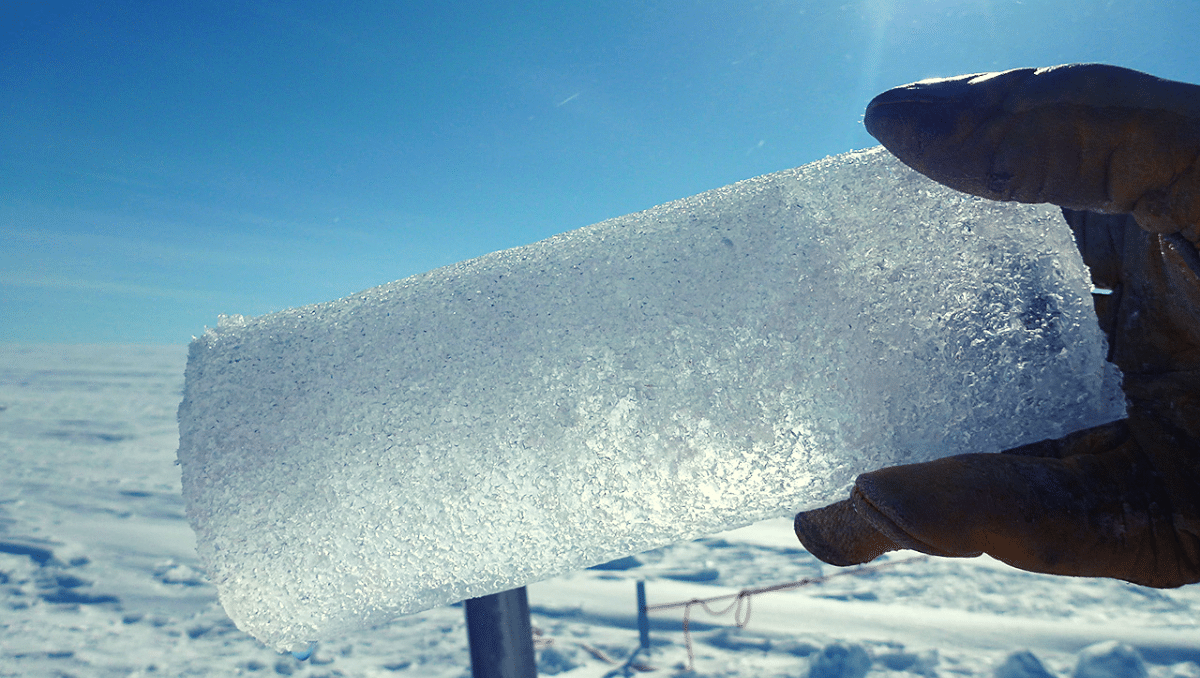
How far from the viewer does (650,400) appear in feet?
2.90

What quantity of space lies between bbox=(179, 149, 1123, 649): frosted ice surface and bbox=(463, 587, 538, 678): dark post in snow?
62 centimetres

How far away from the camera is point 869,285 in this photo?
0.89 metres

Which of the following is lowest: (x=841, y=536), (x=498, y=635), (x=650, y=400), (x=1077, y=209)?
(x=498, y=635)

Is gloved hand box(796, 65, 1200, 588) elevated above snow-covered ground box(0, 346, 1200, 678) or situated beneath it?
elevated above

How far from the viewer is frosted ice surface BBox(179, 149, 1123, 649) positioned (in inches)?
34.4

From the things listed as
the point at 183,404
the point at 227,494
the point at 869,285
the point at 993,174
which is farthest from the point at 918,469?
the point at 183,404

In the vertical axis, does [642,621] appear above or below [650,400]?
below

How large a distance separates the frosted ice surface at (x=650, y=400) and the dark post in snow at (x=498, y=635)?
616 millimetres

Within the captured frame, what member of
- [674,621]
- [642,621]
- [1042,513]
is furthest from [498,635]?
[674,621]

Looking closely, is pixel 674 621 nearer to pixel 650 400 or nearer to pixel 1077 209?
pixel 650 400

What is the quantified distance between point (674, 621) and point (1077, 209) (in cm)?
453

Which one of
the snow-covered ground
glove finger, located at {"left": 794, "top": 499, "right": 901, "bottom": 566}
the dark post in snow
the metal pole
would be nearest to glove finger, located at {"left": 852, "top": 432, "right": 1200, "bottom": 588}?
glove finger, located at {"left": 794, "top": 499, "right": 901, "bottom": 566}

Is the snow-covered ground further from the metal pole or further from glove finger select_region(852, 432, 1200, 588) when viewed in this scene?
glove finger select_region(852, 432, 1200, 588)

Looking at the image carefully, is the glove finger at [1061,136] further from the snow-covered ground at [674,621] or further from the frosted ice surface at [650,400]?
the snow-covered ground at [674,621]
